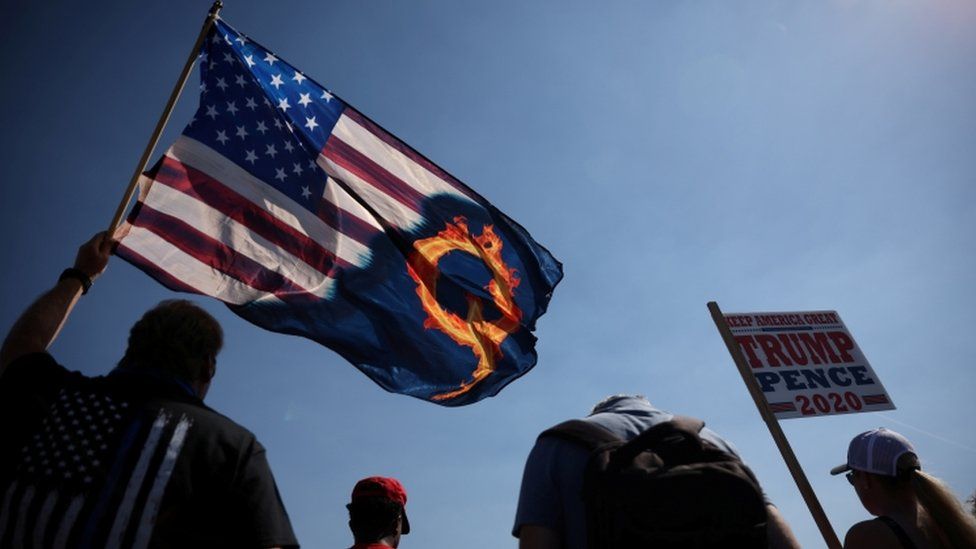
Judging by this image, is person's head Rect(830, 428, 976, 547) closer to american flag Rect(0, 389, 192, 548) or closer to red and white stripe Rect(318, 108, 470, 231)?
american flag Rect(0, 389, 192, 548)

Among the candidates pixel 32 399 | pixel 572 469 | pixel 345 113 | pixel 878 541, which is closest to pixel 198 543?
pixel 32 399

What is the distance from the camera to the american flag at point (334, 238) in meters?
4.66

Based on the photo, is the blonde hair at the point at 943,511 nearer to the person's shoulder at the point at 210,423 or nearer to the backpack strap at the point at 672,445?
the backpack strap at the point at 672,445

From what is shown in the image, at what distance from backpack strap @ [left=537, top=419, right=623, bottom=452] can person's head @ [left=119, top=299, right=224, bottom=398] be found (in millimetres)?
1288

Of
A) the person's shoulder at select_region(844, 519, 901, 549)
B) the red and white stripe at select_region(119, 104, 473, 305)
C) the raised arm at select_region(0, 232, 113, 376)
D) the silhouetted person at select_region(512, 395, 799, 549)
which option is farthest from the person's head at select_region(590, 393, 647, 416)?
the red and white stripe at select_region(119, 104, 473, 305)

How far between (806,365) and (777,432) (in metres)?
0.98

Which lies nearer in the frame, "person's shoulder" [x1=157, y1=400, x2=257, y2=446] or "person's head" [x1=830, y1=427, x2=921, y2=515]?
"person's shoulder" [x1=157, y1=400, x2=257, y2=446]

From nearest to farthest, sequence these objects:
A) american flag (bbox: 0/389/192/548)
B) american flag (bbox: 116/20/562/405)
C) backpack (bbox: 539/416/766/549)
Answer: american flag (bbox: 0/389/192/548) → backpack (bbox: 539/416/766/549) → american flag (bbox: 116/20/562/405)

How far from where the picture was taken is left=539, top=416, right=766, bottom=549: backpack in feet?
6.40

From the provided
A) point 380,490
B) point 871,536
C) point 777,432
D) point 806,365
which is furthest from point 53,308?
point 806,365

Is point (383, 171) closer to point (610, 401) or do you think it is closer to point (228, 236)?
point (228, 236)

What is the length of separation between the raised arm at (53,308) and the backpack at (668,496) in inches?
79.9

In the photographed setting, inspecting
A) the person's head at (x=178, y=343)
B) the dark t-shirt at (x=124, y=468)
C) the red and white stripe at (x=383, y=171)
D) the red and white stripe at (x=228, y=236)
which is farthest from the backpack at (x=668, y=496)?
the red and white stripe at (x=383, y=171)

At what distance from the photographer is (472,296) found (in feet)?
18.8
